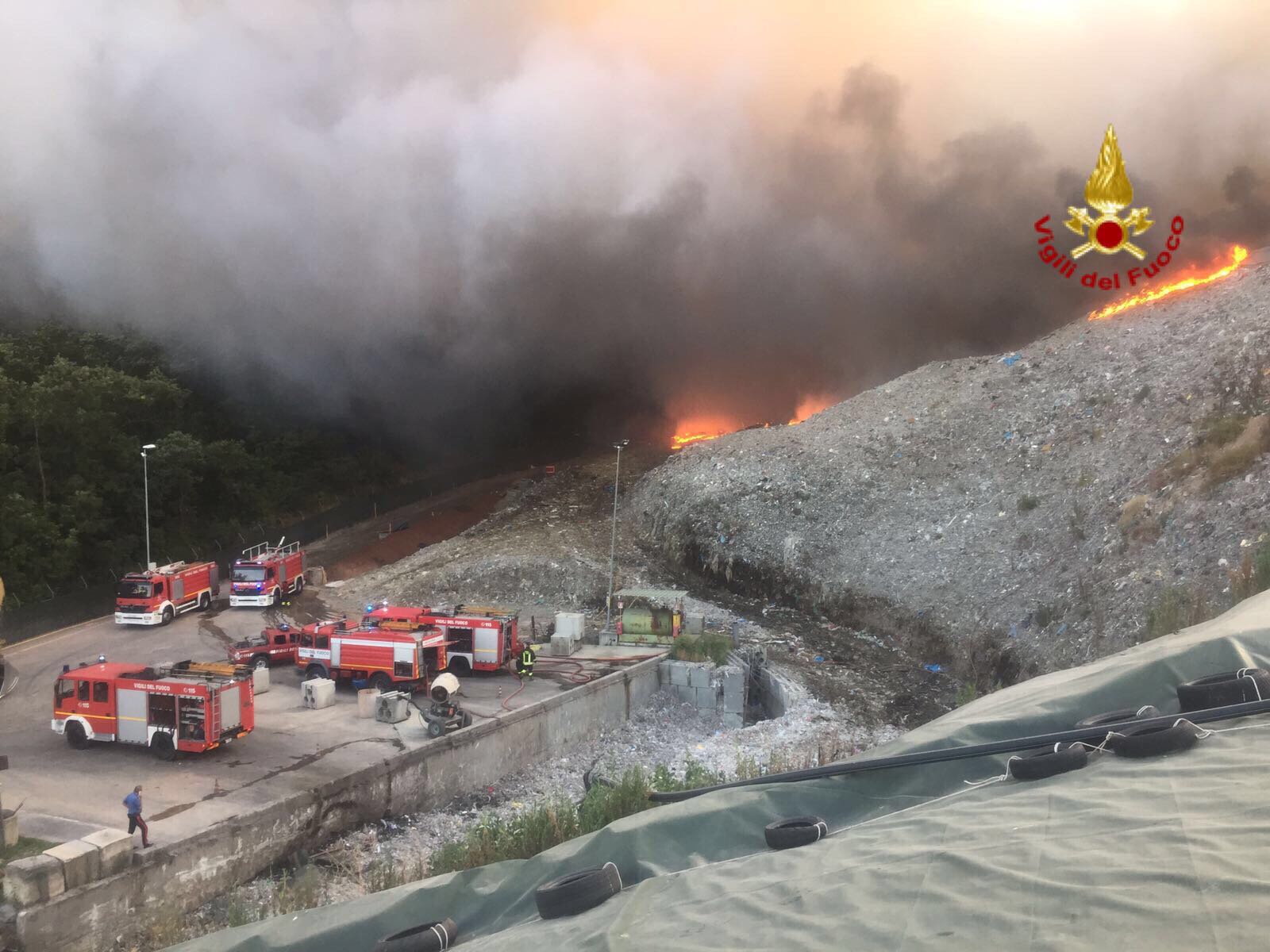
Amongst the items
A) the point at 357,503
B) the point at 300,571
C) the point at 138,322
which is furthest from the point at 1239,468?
the point at 138,322

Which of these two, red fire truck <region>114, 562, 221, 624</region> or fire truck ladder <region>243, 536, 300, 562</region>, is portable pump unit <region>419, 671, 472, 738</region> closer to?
red fire truck <region>114, 562, 221, 624</region>

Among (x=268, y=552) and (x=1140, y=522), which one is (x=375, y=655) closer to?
(x=268, y=552)

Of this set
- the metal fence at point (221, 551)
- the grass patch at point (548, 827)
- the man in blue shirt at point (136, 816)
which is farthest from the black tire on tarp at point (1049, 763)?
the metal fence at point (221, 551)

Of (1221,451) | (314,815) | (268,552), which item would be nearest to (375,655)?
(314,815)

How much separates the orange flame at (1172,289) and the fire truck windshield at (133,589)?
1154 inches

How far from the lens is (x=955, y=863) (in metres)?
3.03

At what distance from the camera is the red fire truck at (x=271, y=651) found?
19.2 m

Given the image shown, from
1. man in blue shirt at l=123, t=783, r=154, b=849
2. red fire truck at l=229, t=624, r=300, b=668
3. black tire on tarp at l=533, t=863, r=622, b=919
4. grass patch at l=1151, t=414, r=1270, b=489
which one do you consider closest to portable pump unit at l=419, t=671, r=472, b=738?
red fire truck at l=229, t=624, r=300, b=668

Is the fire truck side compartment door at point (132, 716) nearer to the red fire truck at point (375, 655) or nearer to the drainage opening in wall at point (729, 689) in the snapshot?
the red fire truck at point (375, 655)

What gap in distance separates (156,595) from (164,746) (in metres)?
10.6

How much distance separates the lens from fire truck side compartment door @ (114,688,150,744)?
13844 millimetres

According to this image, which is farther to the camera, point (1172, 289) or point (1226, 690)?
point (1172, 289)

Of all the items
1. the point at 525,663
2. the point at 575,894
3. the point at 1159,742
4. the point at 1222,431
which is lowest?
A: the point at 525,663

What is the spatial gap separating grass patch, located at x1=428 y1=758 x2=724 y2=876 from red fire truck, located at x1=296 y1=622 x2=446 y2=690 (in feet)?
26.7
